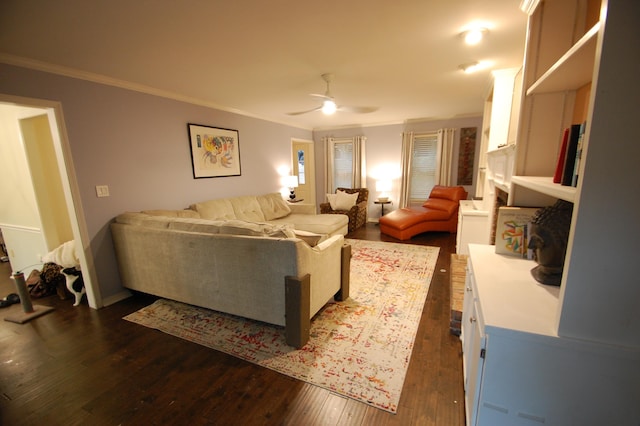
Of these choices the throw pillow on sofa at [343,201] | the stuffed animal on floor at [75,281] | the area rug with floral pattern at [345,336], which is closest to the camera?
the area rug with floral pattern at [345,336]

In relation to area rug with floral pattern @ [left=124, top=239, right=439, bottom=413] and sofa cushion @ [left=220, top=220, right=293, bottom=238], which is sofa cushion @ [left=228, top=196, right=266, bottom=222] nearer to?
area rug with floral pattern @ [left=124, top=239, right=439, bottom=413]

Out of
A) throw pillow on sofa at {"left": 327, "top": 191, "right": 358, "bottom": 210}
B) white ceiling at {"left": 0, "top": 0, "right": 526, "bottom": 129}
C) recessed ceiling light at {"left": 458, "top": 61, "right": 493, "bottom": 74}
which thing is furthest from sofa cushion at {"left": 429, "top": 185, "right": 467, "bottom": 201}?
recessed ceiling light at {"left": 458, "top": 61, "right": 493, "bottom": 74}

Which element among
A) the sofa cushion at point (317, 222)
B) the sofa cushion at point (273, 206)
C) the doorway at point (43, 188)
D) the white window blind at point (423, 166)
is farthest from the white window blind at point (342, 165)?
the doorway at point (43, 188)

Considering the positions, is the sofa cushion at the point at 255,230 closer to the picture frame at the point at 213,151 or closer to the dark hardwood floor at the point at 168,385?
the dark hardwood floor at the point at 168,385

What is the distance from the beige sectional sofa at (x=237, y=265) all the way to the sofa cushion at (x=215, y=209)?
25.9 inches

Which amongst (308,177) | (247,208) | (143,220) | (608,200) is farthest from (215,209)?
(608,200)

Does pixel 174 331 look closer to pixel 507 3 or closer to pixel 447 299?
pixel 447 299

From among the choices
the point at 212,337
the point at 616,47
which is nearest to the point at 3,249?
the point at 212,337

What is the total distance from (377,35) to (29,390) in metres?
3.47

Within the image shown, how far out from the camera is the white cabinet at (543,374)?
828 millimetres

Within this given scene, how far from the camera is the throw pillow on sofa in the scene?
18.3 ft

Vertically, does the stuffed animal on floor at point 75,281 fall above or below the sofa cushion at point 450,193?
below

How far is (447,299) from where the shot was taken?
8.90 ft

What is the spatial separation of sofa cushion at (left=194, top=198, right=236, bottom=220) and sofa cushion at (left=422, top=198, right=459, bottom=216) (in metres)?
3.78
